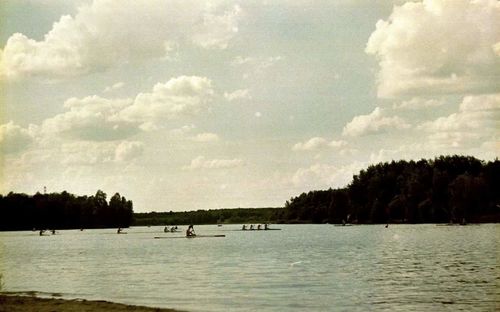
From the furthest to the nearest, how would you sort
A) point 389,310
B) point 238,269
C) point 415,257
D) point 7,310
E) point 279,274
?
1. point 415,257
2. point 238,269
3. point 279,274
4. point 389,310
5. point 7,310

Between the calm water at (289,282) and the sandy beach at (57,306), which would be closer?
the sandy beach at (57,306)

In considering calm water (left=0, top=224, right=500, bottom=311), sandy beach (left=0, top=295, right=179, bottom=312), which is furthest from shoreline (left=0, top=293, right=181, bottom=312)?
calm water (left=0, top=224, right=500, bottom=311)

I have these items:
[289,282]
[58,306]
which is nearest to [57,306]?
[58,306]

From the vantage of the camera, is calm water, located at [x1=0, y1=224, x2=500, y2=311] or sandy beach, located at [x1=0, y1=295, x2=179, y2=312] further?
calm water, located at [x1=0, y1=224, x2=500, y2=311]

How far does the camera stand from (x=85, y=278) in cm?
5891

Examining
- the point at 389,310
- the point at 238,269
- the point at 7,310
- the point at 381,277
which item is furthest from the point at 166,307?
the point at 238,269

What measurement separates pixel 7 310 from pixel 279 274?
30151 mm

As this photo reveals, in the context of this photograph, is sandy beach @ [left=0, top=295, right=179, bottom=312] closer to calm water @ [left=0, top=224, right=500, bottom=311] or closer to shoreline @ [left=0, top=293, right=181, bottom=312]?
shoreline @ [left=0, top=293, right=181, bottom=312]

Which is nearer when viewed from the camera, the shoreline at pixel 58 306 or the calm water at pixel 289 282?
the shoreline at pixel 58 306

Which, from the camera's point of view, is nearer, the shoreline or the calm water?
the shoreline

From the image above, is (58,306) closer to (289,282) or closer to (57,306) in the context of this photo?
(57,306)

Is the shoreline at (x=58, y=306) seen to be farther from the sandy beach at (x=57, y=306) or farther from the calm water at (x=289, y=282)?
the calm water at (x=289, y=282)

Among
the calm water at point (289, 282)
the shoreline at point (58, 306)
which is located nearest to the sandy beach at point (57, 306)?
the shoreline at point (58, 306)

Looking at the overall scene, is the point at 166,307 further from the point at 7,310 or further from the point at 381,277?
the point at 381,277
